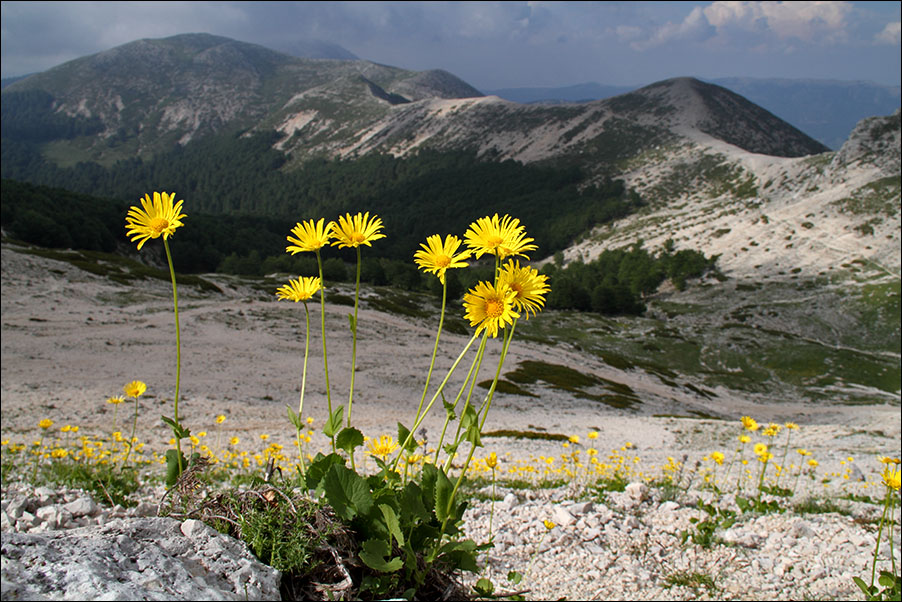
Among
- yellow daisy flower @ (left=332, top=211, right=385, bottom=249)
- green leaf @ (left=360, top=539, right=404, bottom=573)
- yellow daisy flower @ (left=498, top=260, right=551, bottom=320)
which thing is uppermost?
yellow daisy flower @ (left=332, top=211, right=385, bottom=249)

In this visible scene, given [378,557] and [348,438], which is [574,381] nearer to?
[348,438]

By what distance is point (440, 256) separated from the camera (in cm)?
247

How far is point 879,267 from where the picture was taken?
311 feet

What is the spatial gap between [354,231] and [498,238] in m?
0.76

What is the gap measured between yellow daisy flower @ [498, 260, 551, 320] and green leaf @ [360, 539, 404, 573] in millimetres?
1213

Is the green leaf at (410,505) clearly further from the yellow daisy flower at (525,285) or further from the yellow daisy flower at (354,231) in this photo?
the yellow daisy flower at (354,231)

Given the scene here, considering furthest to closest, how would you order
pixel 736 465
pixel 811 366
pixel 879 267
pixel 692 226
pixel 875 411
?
pixel 692 226, pixel 879 267, pixel 811 366, pixel 875 411, pixel 736 465

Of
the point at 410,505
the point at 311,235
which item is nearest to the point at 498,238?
the point at 311,235

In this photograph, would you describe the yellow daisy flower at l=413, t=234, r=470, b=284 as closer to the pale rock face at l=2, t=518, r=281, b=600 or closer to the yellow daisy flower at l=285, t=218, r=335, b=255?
the yellow daisy flower at l=285, t=218, r=335, b=255

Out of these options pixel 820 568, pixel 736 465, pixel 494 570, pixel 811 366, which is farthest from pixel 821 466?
pixel 811 366

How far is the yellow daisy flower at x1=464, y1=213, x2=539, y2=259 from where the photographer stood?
7.61ft

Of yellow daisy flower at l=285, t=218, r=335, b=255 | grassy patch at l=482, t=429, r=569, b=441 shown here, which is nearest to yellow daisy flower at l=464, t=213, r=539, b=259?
yellow daisy flower at l=285, t=218, r=335, b=255

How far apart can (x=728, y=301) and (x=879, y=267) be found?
2943 cm

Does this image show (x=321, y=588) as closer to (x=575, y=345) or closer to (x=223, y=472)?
(x=223, y=472)
